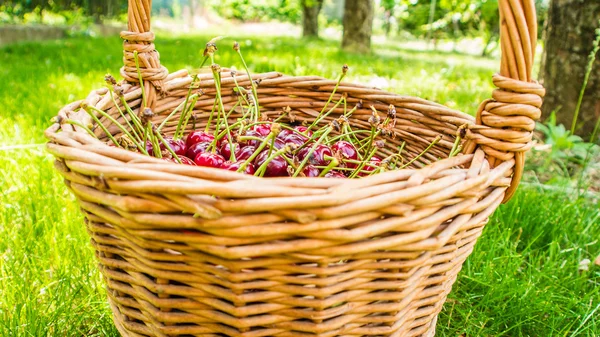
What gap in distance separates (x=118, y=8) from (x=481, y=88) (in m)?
4.99

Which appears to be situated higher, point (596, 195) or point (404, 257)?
point (404, 257)

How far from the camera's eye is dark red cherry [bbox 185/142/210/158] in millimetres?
936

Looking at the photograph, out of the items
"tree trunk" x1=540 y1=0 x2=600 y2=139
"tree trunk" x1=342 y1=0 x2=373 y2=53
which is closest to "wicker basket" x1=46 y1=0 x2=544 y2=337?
"tree trunk" x1=540 y1=0 x2=600 y2=139

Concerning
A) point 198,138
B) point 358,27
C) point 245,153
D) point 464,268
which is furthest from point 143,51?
point 358,27

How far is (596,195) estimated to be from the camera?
1591 millimetres

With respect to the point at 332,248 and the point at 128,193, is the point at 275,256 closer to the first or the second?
the point at 332,248

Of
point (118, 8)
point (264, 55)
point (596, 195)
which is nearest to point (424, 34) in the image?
point (118, 8)

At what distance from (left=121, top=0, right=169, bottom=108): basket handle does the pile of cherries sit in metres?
0.14

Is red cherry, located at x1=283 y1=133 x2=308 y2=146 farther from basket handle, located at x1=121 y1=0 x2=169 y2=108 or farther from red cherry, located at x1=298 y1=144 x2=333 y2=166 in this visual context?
basket handle, located at x1=121 y1=0 x2=169 y2=108

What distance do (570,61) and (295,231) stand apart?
191 cm

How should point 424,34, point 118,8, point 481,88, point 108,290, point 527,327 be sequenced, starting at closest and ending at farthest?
point 108,290 → point 527,327 → point 481,88 → point 118,8 → point 424,34

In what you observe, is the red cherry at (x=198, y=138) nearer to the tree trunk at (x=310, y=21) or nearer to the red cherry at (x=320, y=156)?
the red cherry at (x=320, y=156)

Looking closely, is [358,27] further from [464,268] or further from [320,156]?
[320,156]

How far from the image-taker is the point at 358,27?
5.23 meters
